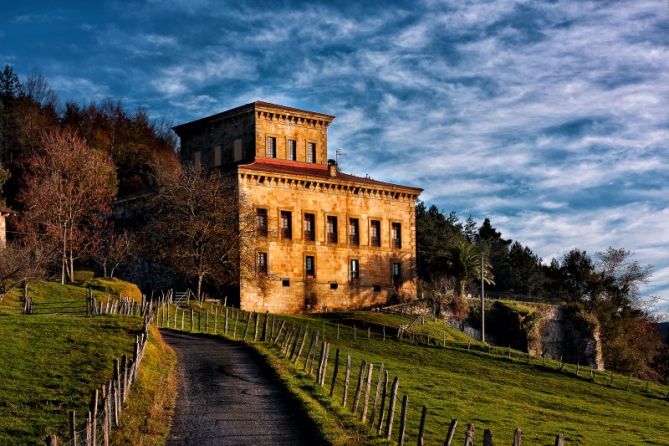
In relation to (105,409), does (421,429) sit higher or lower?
lower

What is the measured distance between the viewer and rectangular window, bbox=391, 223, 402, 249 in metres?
73.7

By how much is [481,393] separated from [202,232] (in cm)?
2751

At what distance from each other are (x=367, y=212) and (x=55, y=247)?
24920 mm

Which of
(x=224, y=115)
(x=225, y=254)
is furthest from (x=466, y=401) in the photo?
(x=224, y=115)

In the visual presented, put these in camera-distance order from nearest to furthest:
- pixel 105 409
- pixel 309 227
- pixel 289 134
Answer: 1. pixel 105 409
2. pixel 309 227
3. pixel 289 134

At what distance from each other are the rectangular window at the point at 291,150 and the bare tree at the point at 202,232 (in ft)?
33.0

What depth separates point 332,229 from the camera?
7031 cm

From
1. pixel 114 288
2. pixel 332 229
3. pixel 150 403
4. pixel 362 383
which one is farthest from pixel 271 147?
pixel 150 403

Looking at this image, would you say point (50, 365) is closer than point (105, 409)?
No

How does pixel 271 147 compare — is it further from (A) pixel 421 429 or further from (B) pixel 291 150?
(A) pixel 421 429

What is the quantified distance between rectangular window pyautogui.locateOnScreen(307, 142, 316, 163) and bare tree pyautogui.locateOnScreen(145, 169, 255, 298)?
11.7 metres

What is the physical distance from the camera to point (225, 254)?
61125 millimetres

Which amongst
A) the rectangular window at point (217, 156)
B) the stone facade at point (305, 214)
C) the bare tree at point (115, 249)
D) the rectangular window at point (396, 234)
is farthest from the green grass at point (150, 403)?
the rectangular window at point (396, 234)

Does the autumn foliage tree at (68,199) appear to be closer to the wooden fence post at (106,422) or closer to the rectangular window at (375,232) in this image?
the rectangular window at (375,232)
